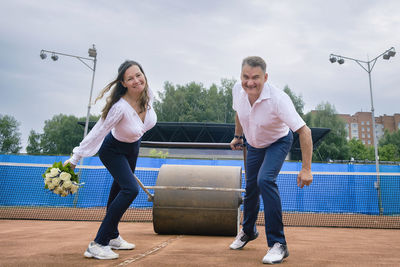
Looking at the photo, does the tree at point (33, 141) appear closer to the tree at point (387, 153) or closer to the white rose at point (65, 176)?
the tree at point (387, 153)

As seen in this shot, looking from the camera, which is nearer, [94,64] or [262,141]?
[262,141]

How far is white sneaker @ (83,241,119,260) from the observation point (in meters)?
3.03

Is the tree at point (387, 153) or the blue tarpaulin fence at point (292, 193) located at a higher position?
the tree at point (387, 153)

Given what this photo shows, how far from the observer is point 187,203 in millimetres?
4812

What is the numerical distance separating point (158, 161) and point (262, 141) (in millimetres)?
10714

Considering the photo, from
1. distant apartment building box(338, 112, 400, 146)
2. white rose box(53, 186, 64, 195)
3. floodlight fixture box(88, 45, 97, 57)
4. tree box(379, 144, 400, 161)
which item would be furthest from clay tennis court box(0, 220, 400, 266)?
distant apartment building box(338, 112, 400, 146)

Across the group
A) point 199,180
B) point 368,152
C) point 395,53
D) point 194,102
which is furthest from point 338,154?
point 199,180

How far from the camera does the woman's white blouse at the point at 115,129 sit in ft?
10.2

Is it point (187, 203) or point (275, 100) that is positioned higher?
point (275, 100)

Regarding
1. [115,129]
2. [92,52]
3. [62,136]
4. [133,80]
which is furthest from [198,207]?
[62,136]

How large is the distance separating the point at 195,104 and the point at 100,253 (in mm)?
56083

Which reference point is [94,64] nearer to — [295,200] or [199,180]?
[295,200]

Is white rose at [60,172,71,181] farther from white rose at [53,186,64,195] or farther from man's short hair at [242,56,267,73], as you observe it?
man's short hair at [242,56,267,73]

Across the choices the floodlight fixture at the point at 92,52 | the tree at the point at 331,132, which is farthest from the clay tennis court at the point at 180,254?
the tree at the point at 331,132
